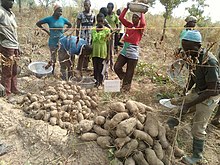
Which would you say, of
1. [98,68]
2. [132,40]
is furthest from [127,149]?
[98,68]

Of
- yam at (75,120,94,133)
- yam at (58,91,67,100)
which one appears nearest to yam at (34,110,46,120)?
yam at (58,91,67,100)

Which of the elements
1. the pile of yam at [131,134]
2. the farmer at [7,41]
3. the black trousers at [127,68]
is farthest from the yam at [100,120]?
the black trousers at [127,68]

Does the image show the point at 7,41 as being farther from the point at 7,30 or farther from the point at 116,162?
the point at 116,162

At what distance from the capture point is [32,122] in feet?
11.9

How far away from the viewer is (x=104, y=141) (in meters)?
2.98

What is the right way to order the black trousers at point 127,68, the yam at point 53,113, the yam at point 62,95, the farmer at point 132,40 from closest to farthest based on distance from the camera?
the yam at point 53,113 < the yam at point 62,95 < the farmer at point 132,40 < the black trousers at point 127,68

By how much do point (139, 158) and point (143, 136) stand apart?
0.77ft

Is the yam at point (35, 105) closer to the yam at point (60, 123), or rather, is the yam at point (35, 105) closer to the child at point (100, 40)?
the yam at point (60, 123)

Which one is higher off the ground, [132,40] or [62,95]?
[132,40]

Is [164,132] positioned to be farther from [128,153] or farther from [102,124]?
[102,124]

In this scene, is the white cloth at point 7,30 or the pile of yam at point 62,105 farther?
the white cloth at point 7,30

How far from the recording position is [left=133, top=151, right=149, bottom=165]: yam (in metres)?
Result: 2.83

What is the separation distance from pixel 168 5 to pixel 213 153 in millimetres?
6732

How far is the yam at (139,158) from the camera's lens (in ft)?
9.29
